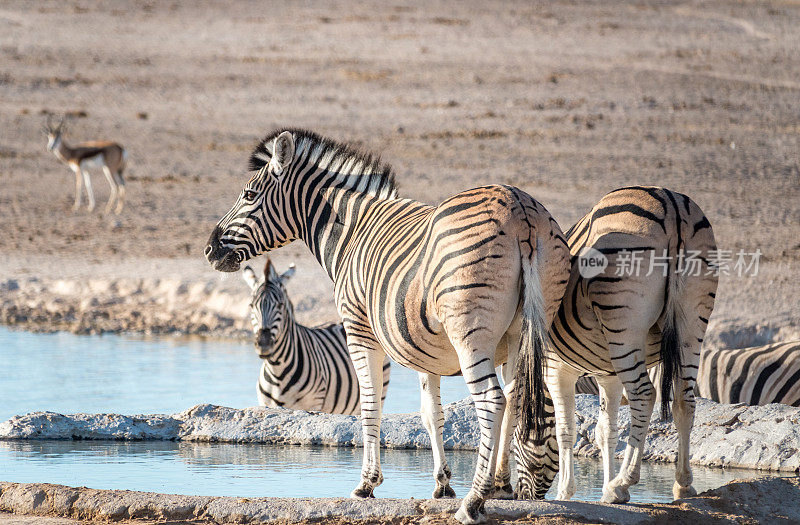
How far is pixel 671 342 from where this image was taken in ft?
14.3

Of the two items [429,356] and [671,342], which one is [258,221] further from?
[671,342]

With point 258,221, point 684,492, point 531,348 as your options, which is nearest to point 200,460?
point 258,221

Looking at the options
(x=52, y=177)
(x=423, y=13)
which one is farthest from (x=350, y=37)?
(x=52, y=177)

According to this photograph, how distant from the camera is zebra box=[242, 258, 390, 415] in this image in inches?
299

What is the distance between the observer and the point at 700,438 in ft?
19.5

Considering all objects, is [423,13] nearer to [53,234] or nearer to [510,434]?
[53,234]

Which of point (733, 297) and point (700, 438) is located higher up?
point (733, 297)

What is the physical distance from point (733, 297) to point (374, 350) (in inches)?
287

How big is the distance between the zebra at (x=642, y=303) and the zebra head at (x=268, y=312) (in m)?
3.22

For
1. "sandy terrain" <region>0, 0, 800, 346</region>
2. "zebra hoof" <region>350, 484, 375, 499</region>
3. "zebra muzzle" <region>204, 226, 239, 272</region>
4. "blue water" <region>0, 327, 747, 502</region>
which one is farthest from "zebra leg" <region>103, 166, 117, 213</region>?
"zebra hoof" <region>350, 484, 375, 499</region>

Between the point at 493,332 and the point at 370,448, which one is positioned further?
the point at 370,448

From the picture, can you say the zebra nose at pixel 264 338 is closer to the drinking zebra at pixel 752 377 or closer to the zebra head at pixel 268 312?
the zebra head at pixel 268 312

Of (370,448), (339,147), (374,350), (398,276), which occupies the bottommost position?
(370,448)

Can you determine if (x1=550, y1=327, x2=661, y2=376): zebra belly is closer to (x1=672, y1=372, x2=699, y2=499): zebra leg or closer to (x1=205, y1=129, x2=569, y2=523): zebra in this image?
(x1=672, y1=372, x2=699, y2=499): zebra leg
